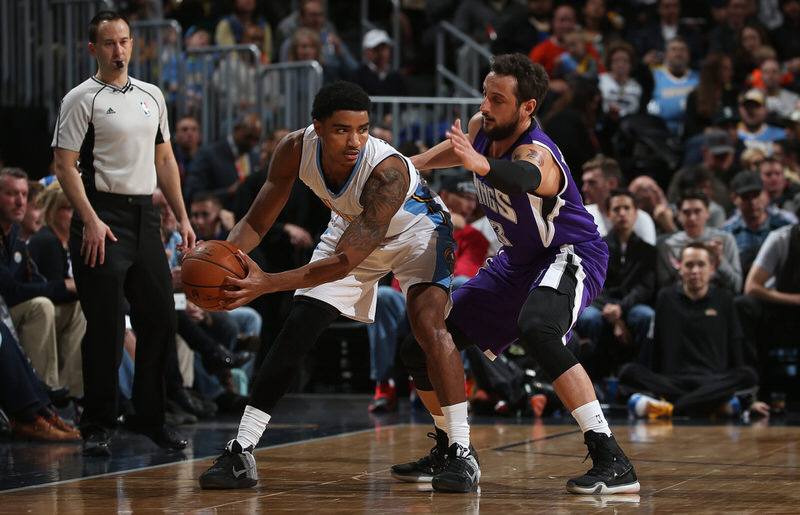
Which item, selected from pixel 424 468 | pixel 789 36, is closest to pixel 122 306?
pixel 424 468

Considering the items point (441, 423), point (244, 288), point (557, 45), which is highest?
point (557, 45)

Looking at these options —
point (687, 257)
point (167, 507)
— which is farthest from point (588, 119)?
point (167, 507)

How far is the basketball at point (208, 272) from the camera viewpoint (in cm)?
386

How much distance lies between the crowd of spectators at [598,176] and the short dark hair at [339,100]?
2.85 metres

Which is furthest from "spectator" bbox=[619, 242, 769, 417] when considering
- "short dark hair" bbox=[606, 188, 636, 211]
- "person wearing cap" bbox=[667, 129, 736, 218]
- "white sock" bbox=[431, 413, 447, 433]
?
"white sock" bbox=[431, 413, 447, 433]

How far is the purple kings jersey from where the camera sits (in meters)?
4.42

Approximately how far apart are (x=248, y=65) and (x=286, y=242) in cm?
234

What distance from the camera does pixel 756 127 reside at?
10.9 metres

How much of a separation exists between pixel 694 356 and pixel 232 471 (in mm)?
4396

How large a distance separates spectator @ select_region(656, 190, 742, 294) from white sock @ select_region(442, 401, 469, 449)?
423 cm

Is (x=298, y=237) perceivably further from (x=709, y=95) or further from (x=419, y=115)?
(x=709, y=95)

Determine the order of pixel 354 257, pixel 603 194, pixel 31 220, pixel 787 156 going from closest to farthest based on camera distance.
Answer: pixel 354 257, pixel 31 220, pixel 603 194, pixel 787 156

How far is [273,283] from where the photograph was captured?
3.93 meters

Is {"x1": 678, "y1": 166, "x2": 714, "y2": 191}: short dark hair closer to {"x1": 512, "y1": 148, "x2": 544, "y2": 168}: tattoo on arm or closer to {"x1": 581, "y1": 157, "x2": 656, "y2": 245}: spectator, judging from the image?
{"x1": 581, "y1": 157, "x2": 656, "y2": 245}: spectator
